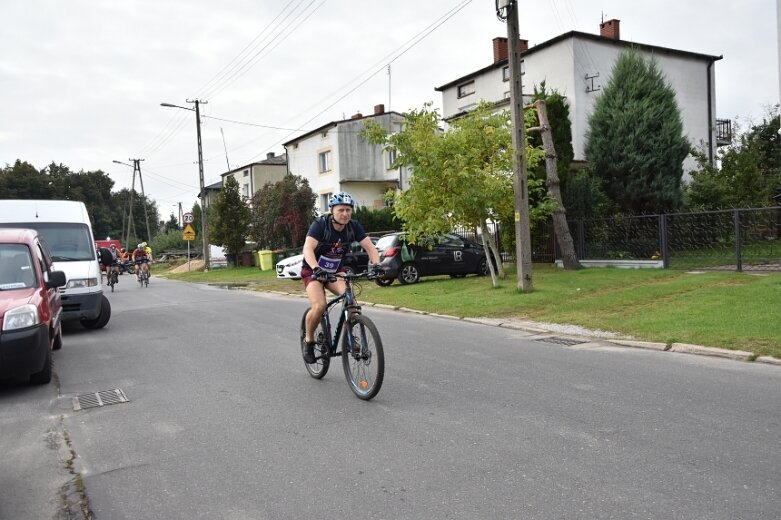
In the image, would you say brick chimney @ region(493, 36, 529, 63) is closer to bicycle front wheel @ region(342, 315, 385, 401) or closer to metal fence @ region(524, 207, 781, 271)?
metal fence @ region(524, 207, 781, 271)

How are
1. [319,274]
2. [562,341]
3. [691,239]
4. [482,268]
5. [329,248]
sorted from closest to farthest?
1. [319,274]
2. [329,248]
3. [562,341]
4. [691,239]
5. [482,268]

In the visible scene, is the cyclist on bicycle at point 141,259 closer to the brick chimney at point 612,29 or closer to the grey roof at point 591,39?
the grey roof at point 591,39

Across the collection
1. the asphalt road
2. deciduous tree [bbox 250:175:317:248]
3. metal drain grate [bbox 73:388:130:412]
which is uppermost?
deciduous tree [bbox 250:175:317:248]

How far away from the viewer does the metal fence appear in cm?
1478

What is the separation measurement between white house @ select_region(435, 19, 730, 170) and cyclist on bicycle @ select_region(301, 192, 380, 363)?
71.0 feet

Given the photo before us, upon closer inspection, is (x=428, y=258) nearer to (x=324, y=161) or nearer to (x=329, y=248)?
(x=329, y=248)

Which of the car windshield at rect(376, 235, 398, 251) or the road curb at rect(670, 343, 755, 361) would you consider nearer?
the road curb at rect(670, 343, 755, 361)

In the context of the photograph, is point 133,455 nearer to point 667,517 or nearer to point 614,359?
point 667,517

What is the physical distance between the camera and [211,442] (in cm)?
470

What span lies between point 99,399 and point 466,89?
31.8 metres

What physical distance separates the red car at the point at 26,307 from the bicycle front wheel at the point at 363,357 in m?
3.26

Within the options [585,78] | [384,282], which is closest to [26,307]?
[384,282]

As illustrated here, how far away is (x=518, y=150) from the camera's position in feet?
46.4

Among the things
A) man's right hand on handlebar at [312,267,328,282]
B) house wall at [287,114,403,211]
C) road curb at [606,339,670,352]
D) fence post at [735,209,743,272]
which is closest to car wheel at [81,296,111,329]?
man's right hand on handlebar at [312,267,328,282]
